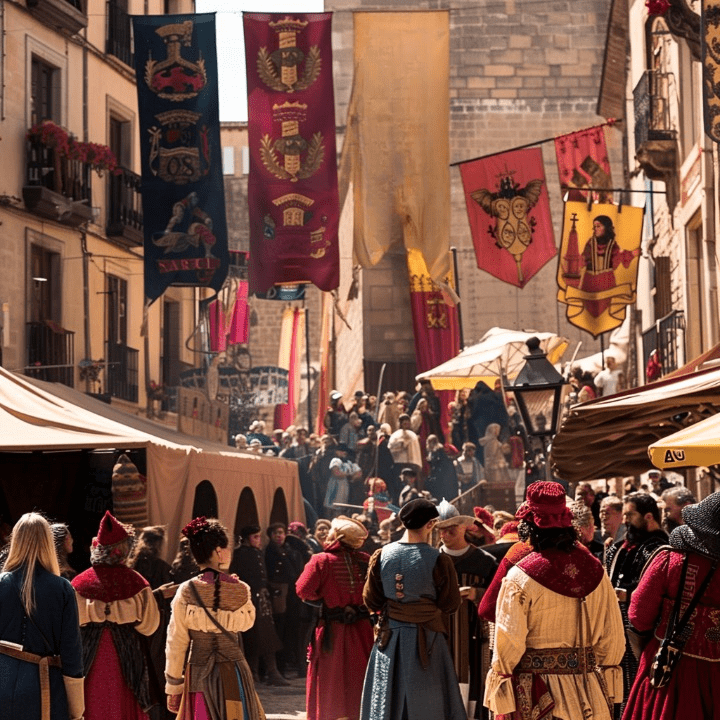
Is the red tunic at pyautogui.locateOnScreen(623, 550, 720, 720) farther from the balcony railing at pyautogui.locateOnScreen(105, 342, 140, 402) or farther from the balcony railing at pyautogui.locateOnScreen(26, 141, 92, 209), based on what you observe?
the balcony railing at pyautogui.locateOnScreen(105, 342, 140, 402)

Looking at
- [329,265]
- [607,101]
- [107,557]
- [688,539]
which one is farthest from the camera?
[607,101]

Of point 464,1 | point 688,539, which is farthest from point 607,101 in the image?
point 688,539

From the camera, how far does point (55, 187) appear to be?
2533cm

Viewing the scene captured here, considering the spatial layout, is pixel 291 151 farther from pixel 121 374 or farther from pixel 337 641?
pixel 121 374

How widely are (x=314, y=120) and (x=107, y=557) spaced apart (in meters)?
10.9

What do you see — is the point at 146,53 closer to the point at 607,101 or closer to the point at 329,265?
the point at 329,265

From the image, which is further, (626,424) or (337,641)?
(337,641)

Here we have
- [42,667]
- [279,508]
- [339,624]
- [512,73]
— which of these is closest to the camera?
[42,667]

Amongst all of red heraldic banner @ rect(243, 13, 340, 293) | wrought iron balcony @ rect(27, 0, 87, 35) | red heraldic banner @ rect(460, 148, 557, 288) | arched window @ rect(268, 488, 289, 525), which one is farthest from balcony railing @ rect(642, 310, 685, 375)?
wrought iron balcony @ rect(27, 0, 87, 35)

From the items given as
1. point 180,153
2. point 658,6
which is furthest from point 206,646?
point 180,153

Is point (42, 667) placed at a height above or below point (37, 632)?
below

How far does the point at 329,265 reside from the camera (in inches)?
767

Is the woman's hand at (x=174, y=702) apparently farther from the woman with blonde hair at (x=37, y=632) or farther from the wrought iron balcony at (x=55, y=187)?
the wrought iron balcony at (x=55, y=187)

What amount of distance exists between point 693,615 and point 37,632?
2975mm
